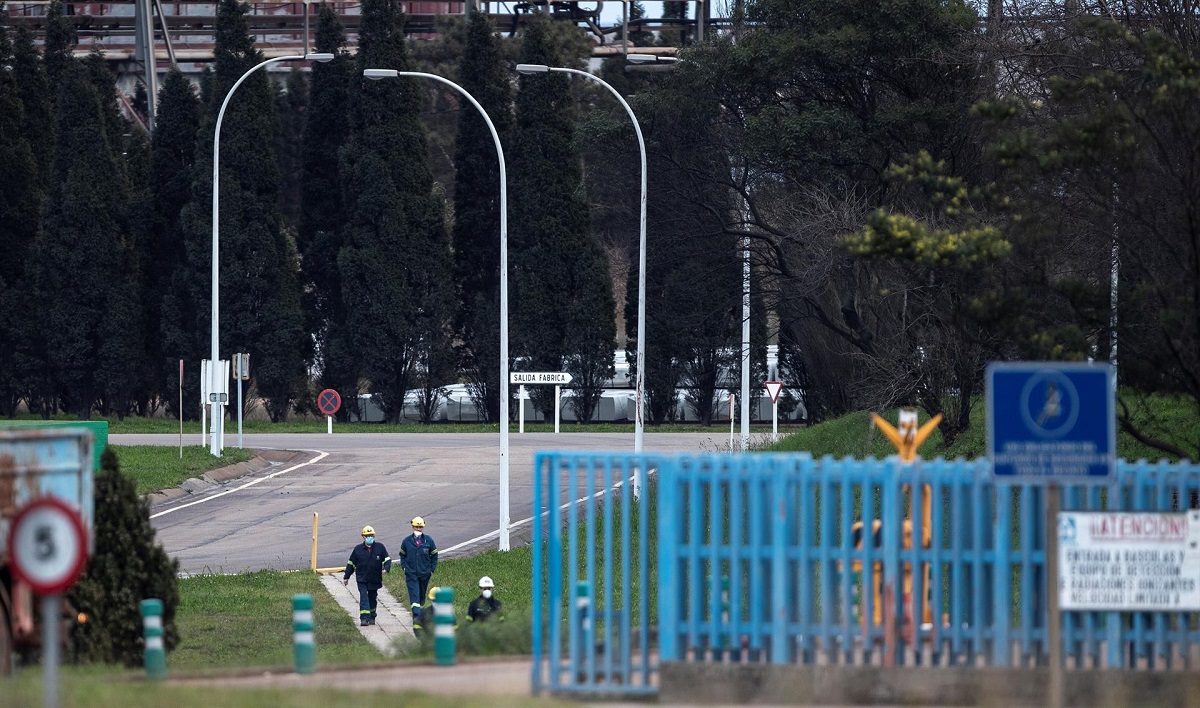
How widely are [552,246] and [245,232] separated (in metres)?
11.0

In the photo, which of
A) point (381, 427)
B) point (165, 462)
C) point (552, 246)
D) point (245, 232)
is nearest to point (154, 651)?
point (165, 462)

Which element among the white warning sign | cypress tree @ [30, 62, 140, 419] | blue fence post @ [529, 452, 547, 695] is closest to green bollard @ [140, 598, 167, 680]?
blue fence post @ [529, 452, 547, 695]

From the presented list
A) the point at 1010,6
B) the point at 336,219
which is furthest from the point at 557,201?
the point at 1010,6

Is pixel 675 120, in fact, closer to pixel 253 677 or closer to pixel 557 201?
pixel 557 201

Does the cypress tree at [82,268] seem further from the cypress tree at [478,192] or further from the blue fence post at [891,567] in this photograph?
the blue fence post at [891,567]

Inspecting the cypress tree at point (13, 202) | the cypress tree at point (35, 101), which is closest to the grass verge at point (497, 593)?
the cypress tree at point (13, 202)

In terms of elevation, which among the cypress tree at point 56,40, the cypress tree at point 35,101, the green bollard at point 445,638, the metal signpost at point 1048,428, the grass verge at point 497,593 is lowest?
the grass verge at point 497,593

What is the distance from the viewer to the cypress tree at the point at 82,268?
55469 millimetres

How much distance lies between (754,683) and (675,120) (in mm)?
27899

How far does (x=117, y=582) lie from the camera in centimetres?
1252

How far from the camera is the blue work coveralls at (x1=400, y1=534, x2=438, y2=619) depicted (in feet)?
65.6

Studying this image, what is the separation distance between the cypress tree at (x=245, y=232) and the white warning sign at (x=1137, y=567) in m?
47.4

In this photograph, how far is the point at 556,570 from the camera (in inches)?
433

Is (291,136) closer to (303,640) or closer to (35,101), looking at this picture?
(35,101)
